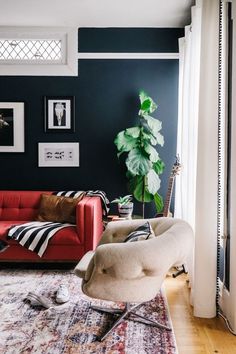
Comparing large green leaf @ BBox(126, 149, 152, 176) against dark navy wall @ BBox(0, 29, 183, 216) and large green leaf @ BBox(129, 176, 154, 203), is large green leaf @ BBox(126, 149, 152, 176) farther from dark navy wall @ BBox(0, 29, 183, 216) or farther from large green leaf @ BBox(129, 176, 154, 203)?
dark navy wall @ BBox(0, 29, 183, 216)

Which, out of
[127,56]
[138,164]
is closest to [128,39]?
[127,56]

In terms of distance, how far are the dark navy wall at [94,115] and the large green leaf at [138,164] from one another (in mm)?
537

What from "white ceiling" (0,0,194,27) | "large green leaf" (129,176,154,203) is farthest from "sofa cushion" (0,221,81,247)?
"white ceiling" (0,0,194,27)

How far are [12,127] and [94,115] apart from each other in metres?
1.03

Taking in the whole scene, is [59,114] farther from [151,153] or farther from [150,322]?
[150,322]

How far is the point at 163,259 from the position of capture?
2098 millimetres

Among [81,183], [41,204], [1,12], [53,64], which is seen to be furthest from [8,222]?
[1,12]

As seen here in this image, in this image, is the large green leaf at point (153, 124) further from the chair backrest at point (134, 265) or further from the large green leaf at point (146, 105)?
the chair backrest at point (134, 265)

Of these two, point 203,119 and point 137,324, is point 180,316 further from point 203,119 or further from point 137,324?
point 203,119

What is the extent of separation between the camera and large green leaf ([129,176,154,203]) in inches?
166

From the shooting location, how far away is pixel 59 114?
4629mm

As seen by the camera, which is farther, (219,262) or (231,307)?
(219,262)

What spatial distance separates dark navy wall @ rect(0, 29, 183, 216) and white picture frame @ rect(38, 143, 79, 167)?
6cm

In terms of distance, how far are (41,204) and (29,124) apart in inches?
42.5
